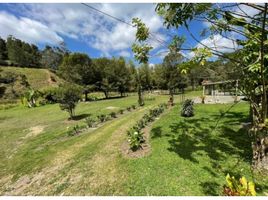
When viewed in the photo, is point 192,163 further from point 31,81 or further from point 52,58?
point 52,58

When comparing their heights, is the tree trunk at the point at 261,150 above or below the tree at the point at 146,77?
below

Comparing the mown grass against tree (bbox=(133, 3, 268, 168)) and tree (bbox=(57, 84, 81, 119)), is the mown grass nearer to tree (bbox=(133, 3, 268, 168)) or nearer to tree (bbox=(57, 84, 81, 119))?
tree (bbox=(133, 3, 268, 168))

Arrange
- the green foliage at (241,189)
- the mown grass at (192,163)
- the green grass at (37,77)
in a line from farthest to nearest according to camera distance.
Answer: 1. the green grass at (37,77)
2. the mown grass at (192,163)
3. the green foliage at (241,189)

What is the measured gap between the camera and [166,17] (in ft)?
15.3

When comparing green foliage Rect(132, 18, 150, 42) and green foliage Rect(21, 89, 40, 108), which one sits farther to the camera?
green foliage Rect(21, 89, 40, 108)

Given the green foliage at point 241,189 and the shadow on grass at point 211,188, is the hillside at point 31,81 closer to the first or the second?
the shadow on grass at point 211,188

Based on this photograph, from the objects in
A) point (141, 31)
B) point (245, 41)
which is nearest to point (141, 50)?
point (141, 31)

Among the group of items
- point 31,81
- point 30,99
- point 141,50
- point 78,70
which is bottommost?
point 30,99

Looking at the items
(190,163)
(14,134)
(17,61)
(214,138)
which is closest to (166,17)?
(190,163)

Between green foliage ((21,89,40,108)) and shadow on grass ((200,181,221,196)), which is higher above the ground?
green foliage ((21,89,40,108))

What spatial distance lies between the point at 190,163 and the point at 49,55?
91.1 metres

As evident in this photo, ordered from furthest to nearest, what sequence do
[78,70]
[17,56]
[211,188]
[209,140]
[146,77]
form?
[17,56] < [146,77] < [78,70] < [209,140] < [211,188]

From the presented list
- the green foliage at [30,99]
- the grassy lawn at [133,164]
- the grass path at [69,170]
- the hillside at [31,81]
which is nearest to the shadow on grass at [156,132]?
the grassy lawn at [133,164]

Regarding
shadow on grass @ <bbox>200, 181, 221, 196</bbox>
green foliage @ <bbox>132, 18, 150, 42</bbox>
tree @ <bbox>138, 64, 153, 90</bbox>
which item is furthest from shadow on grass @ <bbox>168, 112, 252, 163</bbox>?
tree @ <bbox>138, 64, 153, 90</bbox>
